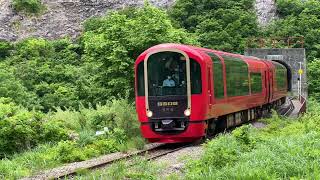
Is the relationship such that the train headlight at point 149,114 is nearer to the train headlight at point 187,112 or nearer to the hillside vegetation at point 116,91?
the hillside vegetation at point 116,91

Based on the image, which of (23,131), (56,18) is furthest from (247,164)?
(56,18)

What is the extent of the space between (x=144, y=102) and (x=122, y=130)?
4.74 feet

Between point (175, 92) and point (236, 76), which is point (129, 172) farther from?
point (236, 76)

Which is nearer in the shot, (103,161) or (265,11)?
(103,161)

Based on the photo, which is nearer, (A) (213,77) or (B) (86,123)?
(A) (213,77)

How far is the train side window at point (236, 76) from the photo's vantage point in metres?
17.5

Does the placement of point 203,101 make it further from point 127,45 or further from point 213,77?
point 127,45

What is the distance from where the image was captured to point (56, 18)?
191 ft

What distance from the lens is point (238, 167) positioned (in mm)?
8906

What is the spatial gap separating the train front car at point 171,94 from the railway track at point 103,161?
1.36ft

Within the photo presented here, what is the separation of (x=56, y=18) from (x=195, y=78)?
150ft

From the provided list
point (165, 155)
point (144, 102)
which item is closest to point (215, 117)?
point (144, 102)

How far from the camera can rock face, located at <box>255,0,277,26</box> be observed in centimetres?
5575

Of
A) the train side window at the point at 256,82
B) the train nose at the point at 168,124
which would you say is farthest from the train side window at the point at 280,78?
the train nose at the point at 168,124
